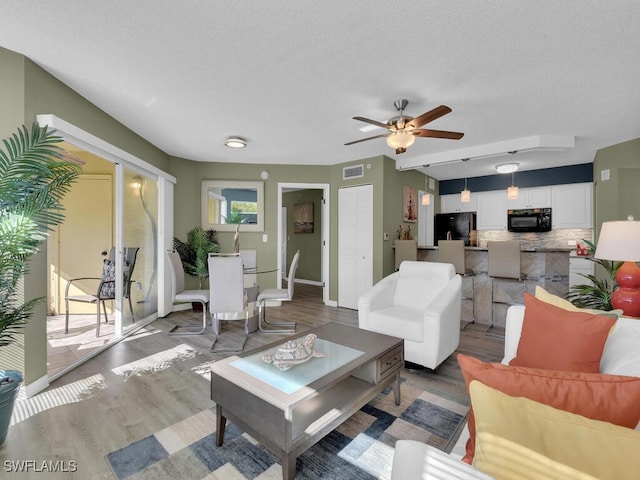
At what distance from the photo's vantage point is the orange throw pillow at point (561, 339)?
49.1 inches

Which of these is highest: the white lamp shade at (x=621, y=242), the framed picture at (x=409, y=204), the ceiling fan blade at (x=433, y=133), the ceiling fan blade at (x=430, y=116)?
the ceiling fan blade at (x=430, y=116)

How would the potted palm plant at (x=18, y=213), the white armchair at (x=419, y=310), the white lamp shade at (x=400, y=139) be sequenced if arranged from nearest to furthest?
1. the potted palm plant at (x=18, y=213)
2. the white armchair at (x=419, y=310)
3. the white lamp shade at (x=400, y=139)

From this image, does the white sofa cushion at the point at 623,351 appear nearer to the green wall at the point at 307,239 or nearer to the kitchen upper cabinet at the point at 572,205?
the kitchen upper cabinet at the point at 572,205

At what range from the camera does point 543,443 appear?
0.65 meters

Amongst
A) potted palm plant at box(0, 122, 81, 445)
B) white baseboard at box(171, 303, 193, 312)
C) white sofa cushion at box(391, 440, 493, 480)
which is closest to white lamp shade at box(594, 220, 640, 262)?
white sofa cushion at box(391, 440, 493, 480)

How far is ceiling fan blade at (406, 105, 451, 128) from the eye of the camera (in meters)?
2.37

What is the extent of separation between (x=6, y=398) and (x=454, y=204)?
714 cm

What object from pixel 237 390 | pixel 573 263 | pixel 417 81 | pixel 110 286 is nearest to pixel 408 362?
pixel 237 390

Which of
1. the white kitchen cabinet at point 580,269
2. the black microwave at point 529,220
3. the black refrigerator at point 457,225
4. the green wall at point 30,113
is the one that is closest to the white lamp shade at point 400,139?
the green wall at point 30,113

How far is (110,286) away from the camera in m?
3.58

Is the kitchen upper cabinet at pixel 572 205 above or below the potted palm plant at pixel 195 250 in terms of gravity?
above

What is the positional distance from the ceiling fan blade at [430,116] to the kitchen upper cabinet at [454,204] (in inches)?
175

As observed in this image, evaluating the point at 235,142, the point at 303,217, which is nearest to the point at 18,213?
the point at 235,142

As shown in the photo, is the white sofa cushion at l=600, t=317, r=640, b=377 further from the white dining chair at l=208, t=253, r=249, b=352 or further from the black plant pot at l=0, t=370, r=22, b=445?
the black plant pot at l=0, t=370, r=22, b=445
